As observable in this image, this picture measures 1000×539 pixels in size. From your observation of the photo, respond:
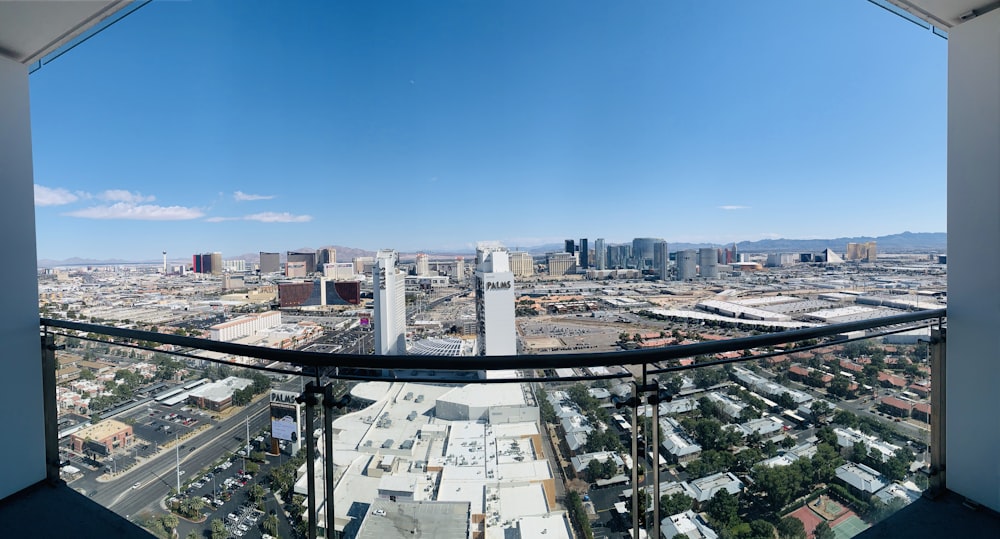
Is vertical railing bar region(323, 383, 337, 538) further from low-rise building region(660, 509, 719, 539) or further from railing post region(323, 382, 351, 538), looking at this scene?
low-rise building region(660, 509, 719, 539)

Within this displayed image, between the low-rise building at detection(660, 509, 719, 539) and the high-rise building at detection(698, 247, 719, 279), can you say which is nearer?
the low-rise building at detection(660, 509, 719, 539)

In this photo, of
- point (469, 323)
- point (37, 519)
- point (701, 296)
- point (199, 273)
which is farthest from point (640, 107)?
point (199, 273)

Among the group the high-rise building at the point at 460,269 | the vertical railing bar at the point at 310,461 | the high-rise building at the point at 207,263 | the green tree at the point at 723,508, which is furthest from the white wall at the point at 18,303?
the high-rise building at the point at 207,263

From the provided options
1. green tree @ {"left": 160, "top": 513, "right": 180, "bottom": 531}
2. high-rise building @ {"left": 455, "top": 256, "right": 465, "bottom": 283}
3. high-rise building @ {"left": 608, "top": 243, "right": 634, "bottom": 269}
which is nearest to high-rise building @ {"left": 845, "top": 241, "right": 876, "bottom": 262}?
high-rise building @ {"left": 608, "top": 243, "right": 634, "bottom": 269}

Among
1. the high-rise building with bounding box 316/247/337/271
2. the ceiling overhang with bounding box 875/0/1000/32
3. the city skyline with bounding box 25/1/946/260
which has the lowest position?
the high-rise building with bounding box 316/247/337/271

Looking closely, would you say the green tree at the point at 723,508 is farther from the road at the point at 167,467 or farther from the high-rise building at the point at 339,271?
the high-rise building at the point at 339,271

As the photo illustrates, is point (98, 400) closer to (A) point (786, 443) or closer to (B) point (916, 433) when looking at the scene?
(A) point (786, 443)

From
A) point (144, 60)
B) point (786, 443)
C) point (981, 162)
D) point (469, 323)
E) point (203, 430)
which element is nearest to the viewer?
point (786, 443)
